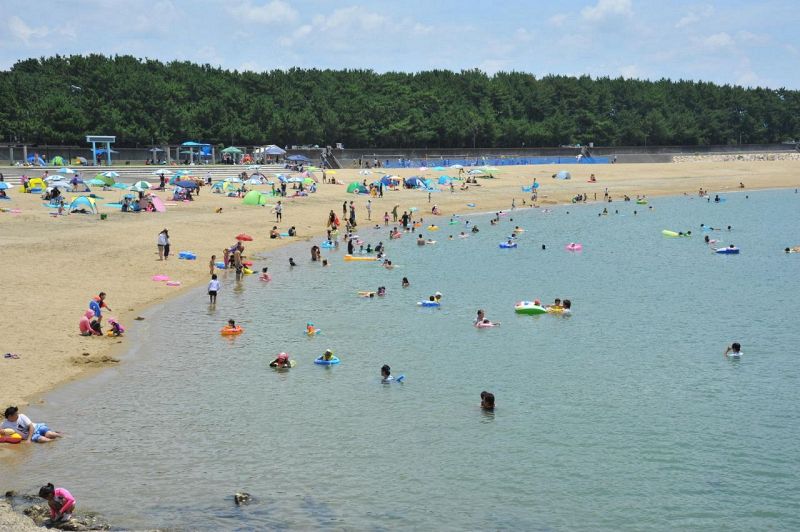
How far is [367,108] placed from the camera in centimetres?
11262

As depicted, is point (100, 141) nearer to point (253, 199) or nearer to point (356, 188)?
point (356, 188)

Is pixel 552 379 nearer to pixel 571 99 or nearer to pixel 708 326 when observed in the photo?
pixel 708 326

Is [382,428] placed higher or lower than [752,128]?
lower

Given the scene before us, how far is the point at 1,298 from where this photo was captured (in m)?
31.0

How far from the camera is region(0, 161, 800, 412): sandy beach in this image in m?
26.0

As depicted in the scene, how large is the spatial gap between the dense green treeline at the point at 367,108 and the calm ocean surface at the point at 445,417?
57.7 m

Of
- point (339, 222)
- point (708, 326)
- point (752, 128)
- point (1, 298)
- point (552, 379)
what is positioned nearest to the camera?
point (552, 379)

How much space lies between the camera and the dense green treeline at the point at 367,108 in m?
91.8

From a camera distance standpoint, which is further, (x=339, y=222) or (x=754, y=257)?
(x=339, y=222)

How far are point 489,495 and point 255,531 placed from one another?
465 centimetres

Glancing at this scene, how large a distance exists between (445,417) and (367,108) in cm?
9300

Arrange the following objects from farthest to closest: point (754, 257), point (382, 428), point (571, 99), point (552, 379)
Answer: point (571, 99), point (754, 257), point (552, 379), point (382, 428)

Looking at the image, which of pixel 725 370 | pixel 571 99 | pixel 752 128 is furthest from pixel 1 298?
pixel 752 128

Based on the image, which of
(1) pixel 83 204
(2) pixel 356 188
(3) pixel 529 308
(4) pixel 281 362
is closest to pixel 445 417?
(4) pixel 281 362
